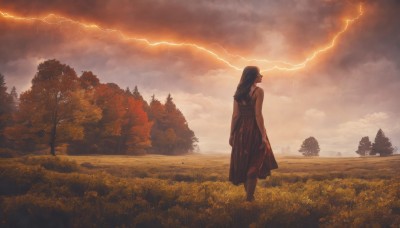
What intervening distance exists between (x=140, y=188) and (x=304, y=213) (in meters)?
3.94

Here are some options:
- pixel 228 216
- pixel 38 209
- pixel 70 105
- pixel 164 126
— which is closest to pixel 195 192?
pixel 228 216

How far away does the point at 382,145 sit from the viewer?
5538 cm

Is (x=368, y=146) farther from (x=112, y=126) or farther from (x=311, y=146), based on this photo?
(x=112, y=126)

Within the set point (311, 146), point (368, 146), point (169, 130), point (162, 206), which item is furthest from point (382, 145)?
point (162, 206)

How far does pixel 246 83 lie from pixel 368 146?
7809 centimetres

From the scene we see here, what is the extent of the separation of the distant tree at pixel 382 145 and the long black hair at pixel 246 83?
5650cm

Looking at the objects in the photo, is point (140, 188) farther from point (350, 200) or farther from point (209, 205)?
point (350, 200)

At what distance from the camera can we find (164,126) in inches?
2630

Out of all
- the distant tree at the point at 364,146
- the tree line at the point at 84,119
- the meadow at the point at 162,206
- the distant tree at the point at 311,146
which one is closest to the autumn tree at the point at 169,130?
the tree line at the point at 84,119

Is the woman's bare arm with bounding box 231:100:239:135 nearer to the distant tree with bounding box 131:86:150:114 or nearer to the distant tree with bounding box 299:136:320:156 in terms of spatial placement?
the distant tree with bounding box 131:86:150:114

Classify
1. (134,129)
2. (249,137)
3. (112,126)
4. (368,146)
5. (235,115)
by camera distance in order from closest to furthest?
(249,137), (235,115), (112,126), (134,129), (368,146)

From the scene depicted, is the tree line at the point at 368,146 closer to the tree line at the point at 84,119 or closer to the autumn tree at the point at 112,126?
the tree line at the point at 84,119

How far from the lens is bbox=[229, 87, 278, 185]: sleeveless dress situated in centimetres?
696

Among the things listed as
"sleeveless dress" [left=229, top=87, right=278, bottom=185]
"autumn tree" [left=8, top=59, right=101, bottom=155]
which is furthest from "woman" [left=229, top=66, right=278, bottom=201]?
"autumn tree" [left=8, top=59, right=101, bottom=155]
